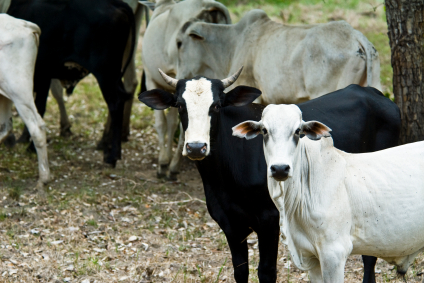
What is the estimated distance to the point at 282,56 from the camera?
5988 mm

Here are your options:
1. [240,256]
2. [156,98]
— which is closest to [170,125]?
[156,98]

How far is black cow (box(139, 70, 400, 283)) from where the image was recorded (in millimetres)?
3850

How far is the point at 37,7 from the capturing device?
7500 millimetres

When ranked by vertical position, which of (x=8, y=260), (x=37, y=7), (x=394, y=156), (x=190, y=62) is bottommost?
(x=8, y=260)

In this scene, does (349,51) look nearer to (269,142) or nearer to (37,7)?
(269,142)

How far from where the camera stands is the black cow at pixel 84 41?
7.38 meters

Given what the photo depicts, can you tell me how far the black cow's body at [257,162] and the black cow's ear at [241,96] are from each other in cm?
11

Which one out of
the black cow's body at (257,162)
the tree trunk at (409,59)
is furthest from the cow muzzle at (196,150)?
the tree trunk at (409,59)

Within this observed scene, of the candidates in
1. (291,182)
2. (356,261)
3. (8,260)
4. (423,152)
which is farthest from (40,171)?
(423,152)

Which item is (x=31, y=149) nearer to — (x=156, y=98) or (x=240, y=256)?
(x=156, y=98)

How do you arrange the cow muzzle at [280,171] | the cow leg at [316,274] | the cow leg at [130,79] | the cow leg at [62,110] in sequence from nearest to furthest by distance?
the cow muzzle at [280,171], the cow leg at [316,274], the cow leg at [130,79], the cow leg at [62,110]

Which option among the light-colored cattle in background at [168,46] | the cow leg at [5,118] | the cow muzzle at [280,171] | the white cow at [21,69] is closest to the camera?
the cow muzzle at [280,171]

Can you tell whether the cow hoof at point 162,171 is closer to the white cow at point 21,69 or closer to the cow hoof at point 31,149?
the white cow at point 21,69

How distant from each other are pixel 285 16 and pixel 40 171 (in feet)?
29.7
